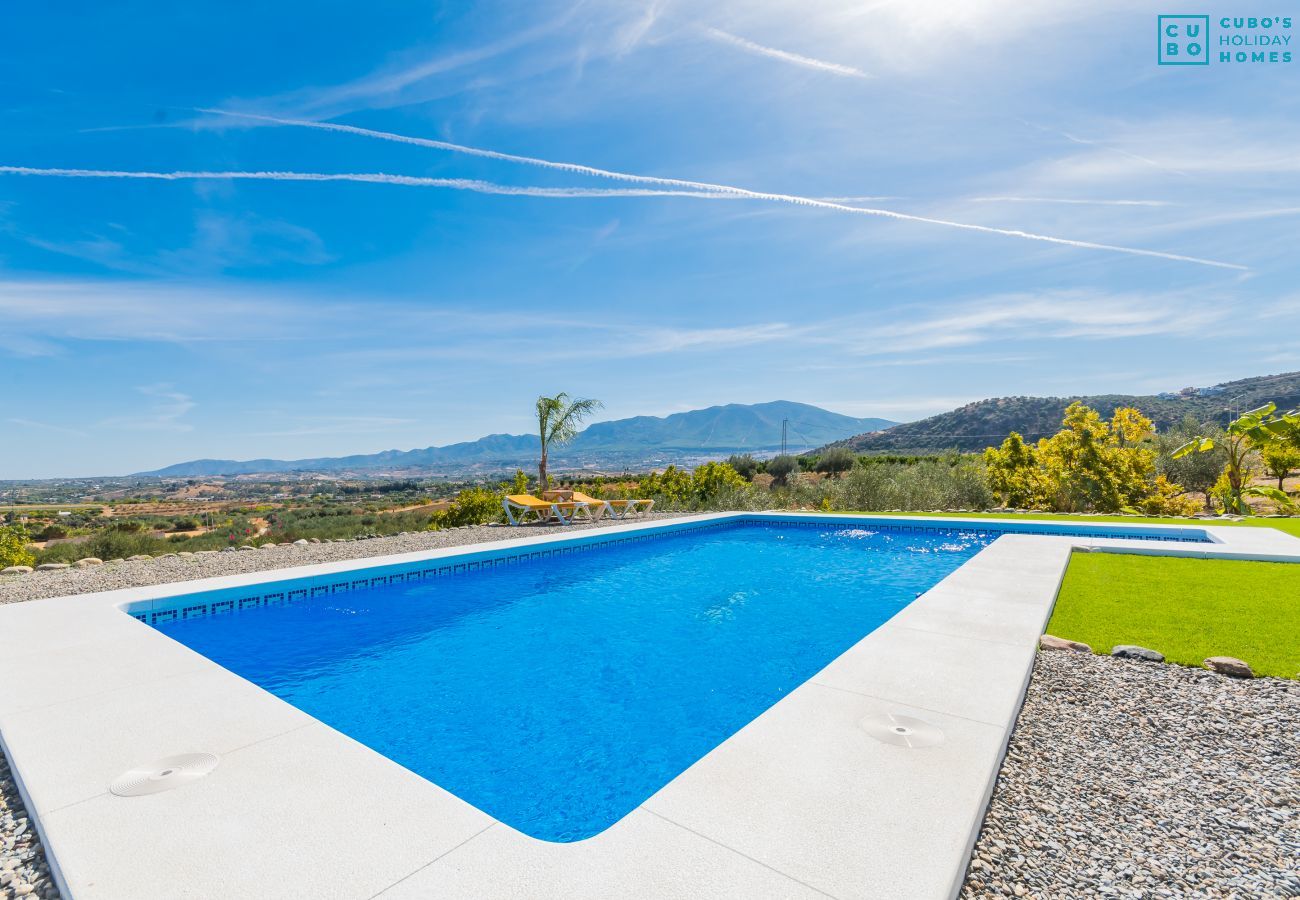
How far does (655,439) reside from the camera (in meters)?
157

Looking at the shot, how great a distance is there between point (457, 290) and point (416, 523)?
7.56 metres

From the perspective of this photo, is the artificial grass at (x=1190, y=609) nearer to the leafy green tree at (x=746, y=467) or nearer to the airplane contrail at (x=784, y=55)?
the airplane contrail at (x=784, y=55)

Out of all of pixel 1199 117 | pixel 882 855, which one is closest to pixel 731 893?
pixel 882 855

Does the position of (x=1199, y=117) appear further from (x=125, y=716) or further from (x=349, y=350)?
(x=349, y=350)

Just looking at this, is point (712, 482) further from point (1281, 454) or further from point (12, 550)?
point (12, 550)

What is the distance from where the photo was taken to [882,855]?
6.08ft

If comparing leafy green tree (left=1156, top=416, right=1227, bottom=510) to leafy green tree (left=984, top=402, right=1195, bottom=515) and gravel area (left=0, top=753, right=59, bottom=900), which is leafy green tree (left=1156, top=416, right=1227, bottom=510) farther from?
gravel area (left=0, top=753, right=59, bottom=900)

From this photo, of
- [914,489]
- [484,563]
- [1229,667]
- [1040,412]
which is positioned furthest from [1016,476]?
[1040,412]

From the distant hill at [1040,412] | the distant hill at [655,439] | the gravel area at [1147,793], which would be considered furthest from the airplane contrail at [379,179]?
the distant hill at [655,439]

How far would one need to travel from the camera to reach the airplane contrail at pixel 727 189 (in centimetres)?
1091

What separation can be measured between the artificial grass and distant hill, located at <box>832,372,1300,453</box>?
2802 cm

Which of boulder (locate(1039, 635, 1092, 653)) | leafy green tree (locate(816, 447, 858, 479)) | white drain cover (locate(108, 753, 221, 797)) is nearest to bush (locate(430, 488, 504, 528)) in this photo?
white drain cover (locate(108, 753, 221, 797))
